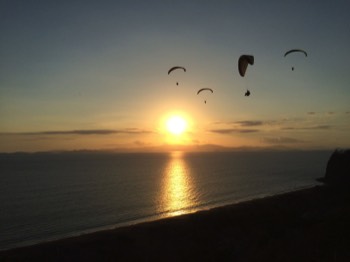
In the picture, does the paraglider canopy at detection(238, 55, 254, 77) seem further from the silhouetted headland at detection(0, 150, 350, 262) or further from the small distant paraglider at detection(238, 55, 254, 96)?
the silhouetted headland at detection(0, 150, 350, 262)

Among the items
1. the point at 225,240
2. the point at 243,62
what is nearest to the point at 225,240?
the point at 225,240

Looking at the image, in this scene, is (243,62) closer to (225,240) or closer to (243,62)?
(243,62)

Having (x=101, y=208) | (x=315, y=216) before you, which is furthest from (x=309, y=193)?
(x=101, y=208)

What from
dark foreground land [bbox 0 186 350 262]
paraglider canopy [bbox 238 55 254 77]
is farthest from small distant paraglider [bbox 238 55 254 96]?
dark foreground land [bbox 0 186 350 262]

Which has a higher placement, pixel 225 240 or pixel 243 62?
pixel 243 62

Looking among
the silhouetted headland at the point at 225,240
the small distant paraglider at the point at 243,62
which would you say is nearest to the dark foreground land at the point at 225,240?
the silhouetted headland at the point at 225,240

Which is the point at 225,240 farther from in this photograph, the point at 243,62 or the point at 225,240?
the point at 243,62

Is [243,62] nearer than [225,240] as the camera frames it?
Yes
